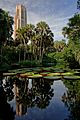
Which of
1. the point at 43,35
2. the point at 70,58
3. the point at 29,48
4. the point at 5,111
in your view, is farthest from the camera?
the point at 29,48

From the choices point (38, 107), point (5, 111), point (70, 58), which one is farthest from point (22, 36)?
point (5, 111)

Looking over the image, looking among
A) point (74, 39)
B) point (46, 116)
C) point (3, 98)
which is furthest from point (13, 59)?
point (46, 116)

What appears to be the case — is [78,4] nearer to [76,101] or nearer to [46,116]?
[76,101]

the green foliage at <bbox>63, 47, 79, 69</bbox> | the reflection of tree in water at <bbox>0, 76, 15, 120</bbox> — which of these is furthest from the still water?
the green foliage at <bbox>63, 47, 79, 69</bbox>

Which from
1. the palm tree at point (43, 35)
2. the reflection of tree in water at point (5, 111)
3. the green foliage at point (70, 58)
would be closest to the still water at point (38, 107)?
the reflection of tree in water at point (5, 111)

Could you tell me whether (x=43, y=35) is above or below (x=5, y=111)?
above

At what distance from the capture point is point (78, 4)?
3142 centimetres

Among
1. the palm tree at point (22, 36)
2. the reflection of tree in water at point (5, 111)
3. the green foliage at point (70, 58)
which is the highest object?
the palm tree at point (22, 36)

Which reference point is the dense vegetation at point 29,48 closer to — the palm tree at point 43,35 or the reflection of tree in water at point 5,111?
the palm tree at point 43,35

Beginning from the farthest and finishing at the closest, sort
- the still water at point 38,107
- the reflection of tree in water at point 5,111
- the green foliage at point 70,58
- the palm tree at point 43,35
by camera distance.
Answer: the palm tree at point 43,35, the green foliage at point 70,58, the still water at point 38,107, the reflection of tree in water at point 5,111

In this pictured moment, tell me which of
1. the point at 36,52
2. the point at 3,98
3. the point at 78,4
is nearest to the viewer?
the point at 3,98

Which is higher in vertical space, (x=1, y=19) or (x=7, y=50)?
(x=1, y=19)

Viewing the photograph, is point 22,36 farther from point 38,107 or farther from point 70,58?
point 38,107

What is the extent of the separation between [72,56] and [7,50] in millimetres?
26500
